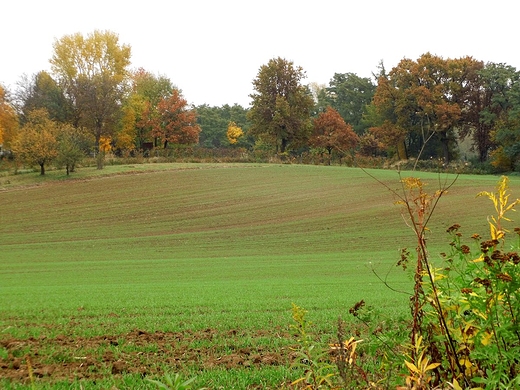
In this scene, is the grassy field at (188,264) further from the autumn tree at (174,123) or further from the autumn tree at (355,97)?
the autumn tree at (355,97)

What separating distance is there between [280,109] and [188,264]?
54404 mm

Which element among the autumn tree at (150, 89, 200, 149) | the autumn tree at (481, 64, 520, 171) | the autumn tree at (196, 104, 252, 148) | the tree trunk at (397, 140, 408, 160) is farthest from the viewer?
the autumn tree at (196, 104, 252, 148)

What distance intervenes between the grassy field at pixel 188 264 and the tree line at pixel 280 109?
1112 centimetres

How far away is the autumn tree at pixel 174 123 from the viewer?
7256cm

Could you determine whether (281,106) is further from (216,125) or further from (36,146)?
(36,146)

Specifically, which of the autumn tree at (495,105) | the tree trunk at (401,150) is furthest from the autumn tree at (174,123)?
the autumn tree at (495,105)

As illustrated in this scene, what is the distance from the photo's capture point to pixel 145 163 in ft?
197

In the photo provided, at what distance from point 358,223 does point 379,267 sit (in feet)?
45.2

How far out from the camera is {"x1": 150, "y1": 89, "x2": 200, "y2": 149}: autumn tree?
72562 millimetres

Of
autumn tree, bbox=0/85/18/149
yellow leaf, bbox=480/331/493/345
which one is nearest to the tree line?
autumn tree, bbox=0/85/18/149

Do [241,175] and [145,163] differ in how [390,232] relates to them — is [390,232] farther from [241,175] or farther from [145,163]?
[145,163]

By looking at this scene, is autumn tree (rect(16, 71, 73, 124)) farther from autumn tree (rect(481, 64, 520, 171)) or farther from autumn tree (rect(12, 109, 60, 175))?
autumn tree (rect(481, 64, 520, 171))

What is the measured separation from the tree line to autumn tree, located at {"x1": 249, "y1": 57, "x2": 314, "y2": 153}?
6.1 inches

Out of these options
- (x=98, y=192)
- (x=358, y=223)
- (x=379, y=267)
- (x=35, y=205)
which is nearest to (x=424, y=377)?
(x=379, y=267)
